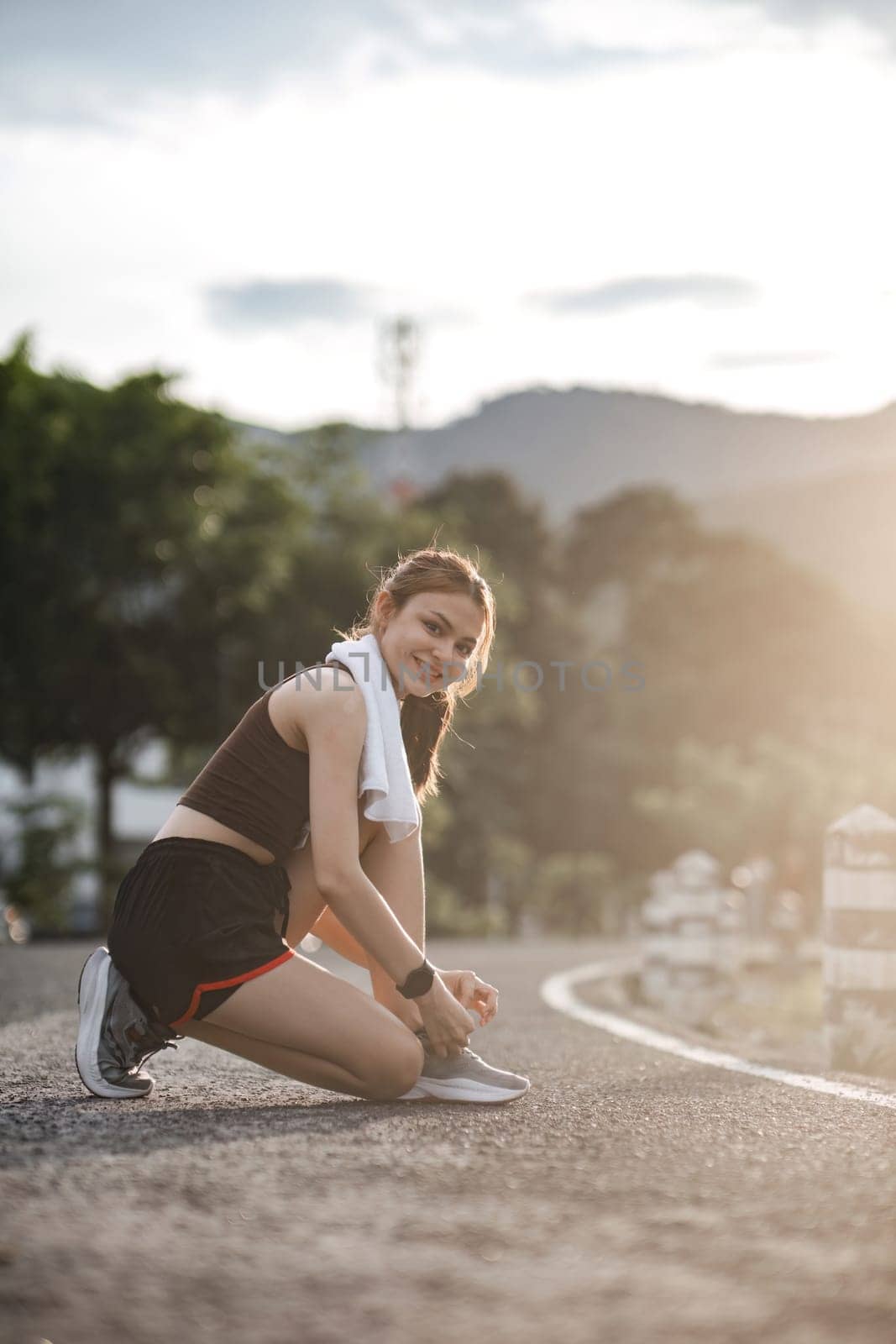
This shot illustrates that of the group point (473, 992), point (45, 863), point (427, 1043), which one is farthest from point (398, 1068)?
point (45, 863)

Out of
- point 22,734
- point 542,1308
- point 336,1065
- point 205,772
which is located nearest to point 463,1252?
point 542,1308

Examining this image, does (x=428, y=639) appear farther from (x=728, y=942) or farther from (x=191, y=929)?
(x=728, y=942)

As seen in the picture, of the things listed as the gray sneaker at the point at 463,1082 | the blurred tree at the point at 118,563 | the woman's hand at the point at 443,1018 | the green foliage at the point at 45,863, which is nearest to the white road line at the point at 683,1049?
the gray sneaker at the point at 463,1082

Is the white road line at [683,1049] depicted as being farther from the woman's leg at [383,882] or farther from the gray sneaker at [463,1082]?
the woman's leg at [383,882]

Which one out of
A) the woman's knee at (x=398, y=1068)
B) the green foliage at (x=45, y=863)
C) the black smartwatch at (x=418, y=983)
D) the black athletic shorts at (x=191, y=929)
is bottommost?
the green foliage at (x=45, y=863)

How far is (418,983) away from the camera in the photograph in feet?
13.4

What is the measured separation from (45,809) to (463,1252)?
77.7 ft

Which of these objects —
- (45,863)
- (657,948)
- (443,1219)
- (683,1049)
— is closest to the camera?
(443,1219)

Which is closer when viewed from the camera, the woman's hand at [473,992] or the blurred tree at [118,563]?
the woman's hand at [473,992]

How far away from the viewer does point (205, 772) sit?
14.4 ft

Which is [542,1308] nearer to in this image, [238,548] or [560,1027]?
[560,1027]

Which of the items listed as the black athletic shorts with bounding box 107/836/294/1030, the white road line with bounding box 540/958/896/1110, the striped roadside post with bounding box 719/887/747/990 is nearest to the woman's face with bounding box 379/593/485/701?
the black athletic shorts with bounding box 107/836/294/1030

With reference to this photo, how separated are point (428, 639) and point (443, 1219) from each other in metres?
2.01

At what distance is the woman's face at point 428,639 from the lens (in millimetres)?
4445
